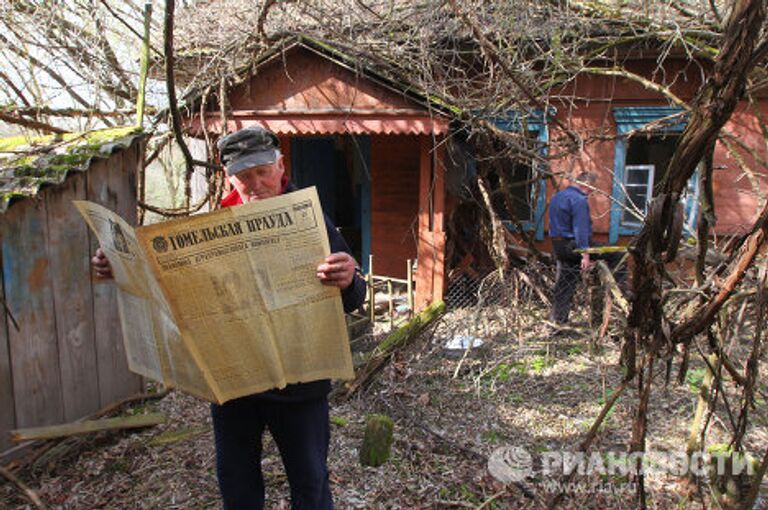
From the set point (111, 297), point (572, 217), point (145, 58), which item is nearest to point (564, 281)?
point (572, 217)

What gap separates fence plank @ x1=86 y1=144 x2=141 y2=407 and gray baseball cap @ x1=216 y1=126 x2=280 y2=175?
7.54 feet

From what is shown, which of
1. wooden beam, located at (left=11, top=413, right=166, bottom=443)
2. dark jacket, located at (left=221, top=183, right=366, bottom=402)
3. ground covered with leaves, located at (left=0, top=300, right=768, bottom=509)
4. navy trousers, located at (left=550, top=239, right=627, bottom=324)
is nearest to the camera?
dark jacket, located at (left=221, top=183, right=366, bottom=402)

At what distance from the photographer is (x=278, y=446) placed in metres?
2.18

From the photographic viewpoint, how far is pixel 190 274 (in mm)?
1772

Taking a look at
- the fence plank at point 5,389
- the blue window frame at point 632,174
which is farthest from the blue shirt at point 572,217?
the fence plank at point 5,389

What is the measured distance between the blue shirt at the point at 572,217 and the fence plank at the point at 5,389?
5.69 meters

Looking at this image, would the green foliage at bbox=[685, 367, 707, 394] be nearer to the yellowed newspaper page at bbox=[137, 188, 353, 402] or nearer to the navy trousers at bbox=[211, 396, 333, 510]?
the navy trousers at bbox=[211, 396, 333, 510]

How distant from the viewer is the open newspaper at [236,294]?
68.6 inches

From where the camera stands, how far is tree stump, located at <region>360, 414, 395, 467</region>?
145 inches

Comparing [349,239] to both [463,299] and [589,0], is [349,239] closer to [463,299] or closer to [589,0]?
[463,299]

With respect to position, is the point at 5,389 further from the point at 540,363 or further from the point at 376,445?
the point at 540,363

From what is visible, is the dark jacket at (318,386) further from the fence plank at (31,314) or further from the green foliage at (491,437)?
the green foliage at (491,437)

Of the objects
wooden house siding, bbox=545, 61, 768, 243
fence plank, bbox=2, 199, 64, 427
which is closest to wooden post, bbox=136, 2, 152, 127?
fence plank, bbox=2, 199, 64, 427

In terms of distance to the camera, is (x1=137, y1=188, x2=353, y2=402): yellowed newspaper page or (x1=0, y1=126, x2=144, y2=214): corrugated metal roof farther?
(x1=0, y1=126, x2=144, y2=214): corrugated metal roof
